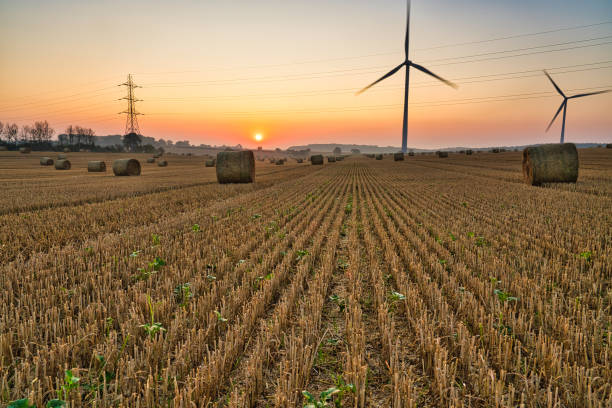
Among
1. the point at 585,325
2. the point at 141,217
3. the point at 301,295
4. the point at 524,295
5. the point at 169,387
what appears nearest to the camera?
the point at 169,387

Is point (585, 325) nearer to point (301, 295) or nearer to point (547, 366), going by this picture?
point (547, 366)

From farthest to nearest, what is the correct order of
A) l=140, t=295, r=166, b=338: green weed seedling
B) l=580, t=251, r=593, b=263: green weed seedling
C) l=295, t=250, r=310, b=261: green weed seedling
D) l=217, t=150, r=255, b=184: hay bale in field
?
l=217, t=150, r=255, b=184: hay bale in field → l=295, t=250, r=310, b=261: green weed seedling → l=580, t=251, r=593, b=263: green weed seedling → l=140, t=295, r=166, b=338: green weed seedling

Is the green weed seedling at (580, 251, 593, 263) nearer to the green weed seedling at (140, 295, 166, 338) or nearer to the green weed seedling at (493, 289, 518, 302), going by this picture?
the green weed seedling at (493, 289, 518, 302)

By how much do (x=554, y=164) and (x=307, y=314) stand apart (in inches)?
848

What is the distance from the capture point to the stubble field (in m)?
2.78

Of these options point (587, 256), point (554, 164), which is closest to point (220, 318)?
point (587, 256)

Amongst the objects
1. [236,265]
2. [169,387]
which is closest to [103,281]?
[236,265]

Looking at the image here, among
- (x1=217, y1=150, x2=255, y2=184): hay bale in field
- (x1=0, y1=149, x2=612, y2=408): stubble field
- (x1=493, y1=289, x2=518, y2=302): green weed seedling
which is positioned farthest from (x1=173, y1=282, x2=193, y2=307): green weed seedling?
(x1=217, y1=150, x2=255, y2=184): hay bale in field

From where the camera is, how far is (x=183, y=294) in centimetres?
477

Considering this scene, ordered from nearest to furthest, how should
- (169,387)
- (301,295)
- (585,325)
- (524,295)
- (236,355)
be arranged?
(169,387), (236,355), (585,325), (524,295), (301,295)

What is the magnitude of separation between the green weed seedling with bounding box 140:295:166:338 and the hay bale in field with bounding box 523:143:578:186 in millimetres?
22197

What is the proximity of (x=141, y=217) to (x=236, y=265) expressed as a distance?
22.8ft

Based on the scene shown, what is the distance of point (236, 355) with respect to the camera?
10.9 ft

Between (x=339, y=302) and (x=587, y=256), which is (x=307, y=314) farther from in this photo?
→ (x=587, y=256)
